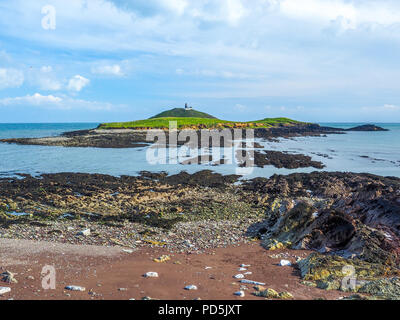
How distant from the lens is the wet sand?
8766 mm

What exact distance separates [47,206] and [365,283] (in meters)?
18.5

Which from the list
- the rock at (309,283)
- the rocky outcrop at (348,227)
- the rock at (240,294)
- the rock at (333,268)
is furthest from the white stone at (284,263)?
the rock at (240,294)

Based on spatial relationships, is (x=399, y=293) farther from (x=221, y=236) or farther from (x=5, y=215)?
(x=5, y=215)

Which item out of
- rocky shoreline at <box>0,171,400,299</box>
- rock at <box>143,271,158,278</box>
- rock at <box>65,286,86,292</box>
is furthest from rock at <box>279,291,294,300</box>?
rock at <box>65,286,86,292</box>

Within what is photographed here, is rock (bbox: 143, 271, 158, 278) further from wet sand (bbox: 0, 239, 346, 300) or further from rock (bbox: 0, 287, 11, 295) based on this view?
rock (bbox: 0, 287, 11, 295)

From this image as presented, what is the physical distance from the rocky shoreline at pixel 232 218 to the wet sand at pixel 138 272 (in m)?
0.75

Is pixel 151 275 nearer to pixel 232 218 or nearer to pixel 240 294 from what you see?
pixel 240 294

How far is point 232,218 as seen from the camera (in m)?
18.4

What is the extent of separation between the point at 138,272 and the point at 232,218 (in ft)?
29.0

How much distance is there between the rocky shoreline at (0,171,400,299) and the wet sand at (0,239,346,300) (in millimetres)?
755

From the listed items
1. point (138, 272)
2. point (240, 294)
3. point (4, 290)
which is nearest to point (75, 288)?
point (4, 290)
